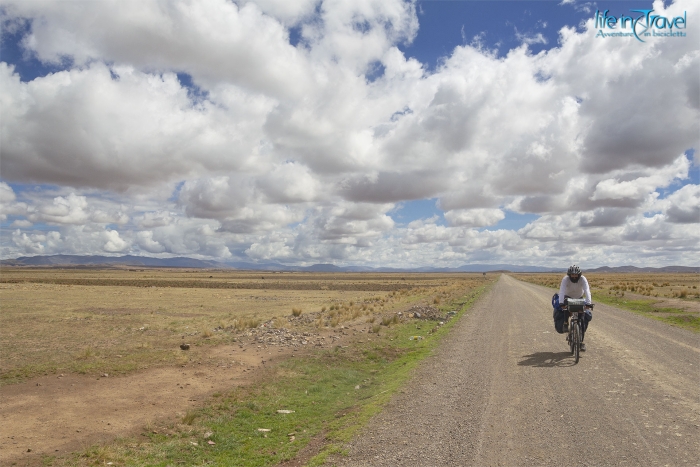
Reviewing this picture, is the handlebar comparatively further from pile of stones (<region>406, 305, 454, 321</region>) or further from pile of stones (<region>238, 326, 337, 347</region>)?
pile of stones (<region>406, 305, 454, 321</region>)

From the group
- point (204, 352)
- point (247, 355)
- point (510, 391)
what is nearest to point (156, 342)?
point (204, 352)

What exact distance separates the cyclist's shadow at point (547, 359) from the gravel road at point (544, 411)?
0.09ft

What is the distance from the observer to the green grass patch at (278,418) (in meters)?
7.83

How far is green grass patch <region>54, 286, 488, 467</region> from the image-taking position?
7.83m

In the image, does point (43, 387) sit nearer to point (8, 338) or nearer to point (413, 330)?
point (8, 338)

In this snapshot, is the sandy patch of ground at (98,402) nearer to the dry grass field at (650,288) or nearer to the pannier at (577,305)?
the pannier at (577,305)

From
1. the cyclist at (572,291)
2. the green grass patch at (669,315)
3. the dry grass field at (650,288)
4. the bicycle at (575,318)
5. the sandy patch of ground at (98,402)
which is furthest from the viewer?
the dry grass field at (650,288)

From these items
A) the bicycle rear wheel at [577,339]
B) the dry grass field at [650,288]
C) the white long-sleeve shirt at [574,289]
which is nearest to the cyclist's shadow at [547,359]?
the bicycle rear wheel at [577,339]

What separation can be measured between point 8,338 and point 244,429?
677 inches

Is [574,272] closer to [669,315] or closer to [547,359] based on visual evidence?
[547,359]

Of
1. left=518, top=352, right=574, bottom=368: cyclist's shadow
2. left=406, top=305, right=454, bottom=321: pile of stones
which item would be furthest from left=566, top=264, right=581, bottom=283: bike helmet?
left=406, top=305, right=454, bottom=321: pile of stones

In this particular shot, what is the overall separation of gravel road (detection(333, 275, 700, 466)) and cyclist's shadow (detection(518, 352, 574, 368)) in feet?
0.09

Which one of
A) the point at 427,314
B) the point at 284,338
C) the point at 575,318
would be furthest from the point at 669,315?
the point at 284,338

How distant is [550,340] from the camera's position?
16125 mm
